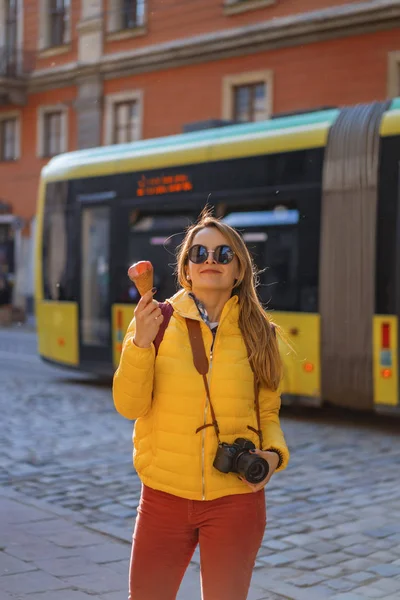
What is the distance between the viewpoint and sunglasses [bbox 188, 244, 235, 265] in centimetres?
325

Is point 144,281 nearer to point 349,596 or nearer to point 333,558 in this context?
point 349,596

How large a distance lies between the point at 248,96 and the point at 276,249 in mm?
14471

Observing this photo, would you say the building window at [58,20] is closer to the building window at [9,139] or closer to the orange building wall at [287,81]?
the orange building wall at [287,81]

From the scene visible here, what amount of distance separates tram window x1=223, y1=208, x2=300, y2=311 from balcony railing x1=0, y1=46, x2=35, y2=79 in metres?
21.1

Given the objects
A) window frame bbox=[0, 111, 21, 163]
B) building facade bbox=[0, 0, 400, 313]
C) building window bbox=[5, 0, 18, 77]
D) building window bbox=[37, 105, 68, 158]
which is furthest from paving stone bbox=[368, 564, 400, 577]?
window frame bbox=[0, 111, 21, 163]

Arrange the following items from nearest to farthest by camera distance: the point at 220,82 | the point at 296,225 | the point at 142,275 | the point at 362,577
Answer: the point at 142,275 → the point at 362,577 → the point at 296,225 → the point at 220,82

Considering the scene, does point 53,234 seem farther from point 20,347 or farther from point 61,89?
point 61,89

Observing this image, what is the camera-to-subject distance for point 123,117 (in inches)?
1090

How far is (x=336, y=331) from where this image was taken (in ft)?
33.1

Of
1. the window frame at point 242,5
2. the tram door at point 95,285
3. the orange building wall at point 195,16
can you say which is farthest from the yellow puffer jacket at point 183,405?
the window frame at point 242,5

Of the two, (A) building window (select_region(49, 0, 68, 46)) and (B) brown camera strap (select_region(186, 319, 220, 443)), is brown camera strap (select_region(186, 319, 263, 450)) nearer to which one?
(B) brown camera strap (select_region(186, 319, 220, 443))

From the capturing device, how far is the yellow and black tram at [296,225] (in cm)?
980

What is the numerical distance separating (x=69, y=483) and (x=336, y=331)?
3.73 metres

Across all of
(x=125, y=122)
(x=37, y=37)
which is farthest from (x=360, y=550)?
(x=37, y=37)
